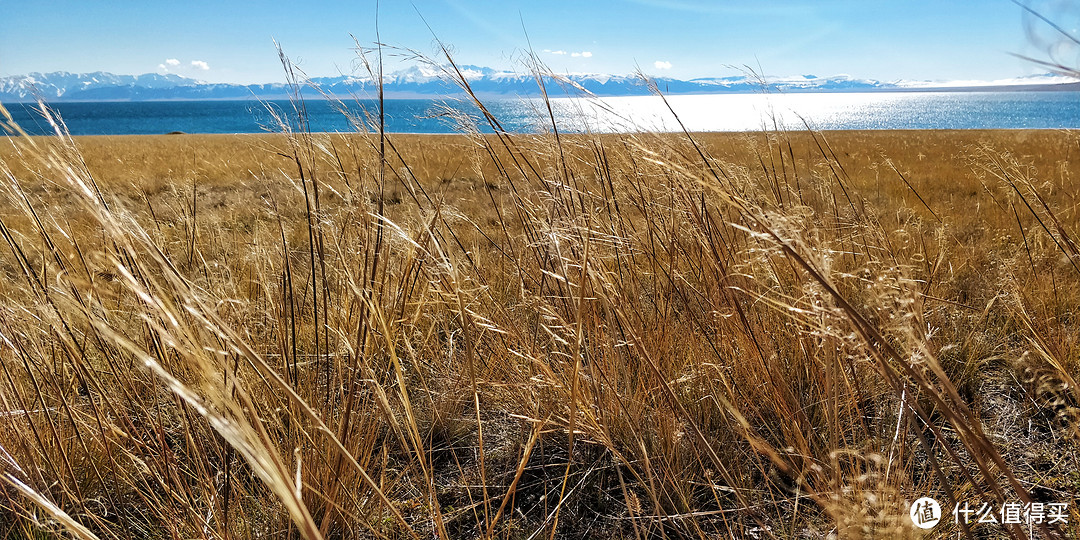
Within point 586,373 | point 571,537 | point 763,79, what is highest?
point 763,79

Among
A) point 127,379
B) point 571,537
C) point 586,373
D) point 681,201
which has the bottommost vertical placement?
point 571,537

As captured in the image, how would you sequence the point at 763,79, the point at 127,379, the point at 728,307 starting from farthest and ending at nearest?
the point at 763,79, the point at 728,307, the point at 127,379

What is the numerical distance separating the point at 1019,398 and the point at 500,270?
1943mm

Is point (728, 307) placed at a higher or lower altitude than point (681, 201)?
lower

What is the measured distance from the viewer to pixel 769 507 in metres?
1.29

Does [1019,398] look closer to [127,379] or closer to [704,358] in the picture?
[704,358]

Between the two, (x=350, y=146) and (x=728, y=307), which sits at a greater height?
(x=350, y=146)

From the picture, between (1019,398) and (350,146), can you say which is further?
(1019,398)

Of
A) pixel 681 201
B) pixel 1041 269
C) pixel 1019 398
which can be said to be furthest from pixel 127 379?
pixel 1041 269

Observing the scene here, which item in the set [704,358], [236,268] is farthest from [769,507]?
[236,268]

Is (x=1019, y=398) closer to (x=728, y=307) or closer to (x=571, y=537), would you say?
(x=728, y=307)

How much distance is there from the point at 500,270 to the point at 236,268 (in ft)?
4.58

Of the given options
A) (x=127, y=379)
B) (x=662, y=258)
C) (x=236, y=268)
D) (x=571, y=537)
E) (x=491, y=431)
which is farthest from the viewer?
(x=236, y=268)

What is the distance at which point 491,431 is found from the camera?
5.54 feet
